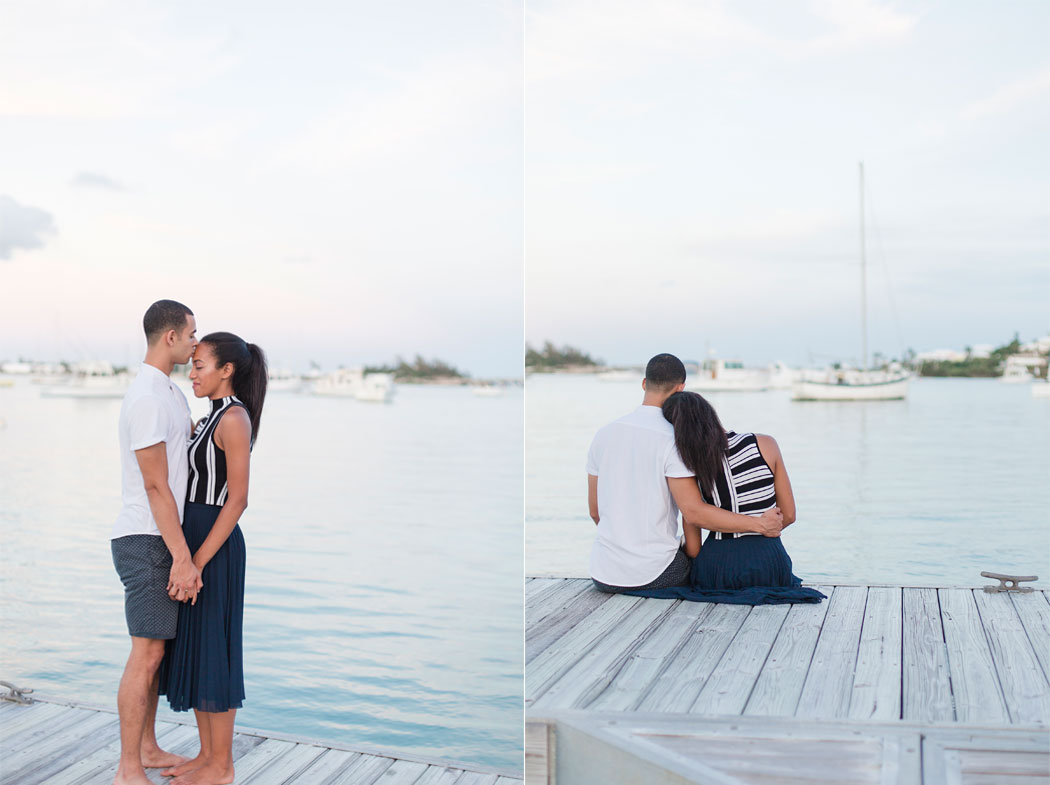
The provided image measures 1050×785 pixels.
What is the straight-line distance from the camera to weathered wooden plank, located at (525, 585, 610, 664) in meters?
3.16

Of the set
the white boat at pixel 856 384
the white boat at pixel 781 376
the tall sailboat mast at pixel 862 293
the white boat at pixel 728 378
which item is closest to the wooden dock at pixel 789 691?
the tall sailboat mast at pixel 862 293

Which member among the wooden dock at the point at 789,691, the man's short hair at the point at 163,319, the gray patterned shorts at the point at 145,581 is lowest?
the wooden dock at the point at 789,691

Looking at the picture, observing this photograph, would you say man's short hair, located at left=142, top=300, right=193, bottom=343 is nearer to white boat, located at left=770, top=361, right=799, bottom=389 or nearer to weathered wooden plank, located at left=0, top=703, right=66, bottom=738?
weathered wooden plank, located at left=0, top=703, right=66, bottom=738

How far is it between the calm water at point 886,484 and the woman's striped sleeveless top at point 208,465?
2.48m

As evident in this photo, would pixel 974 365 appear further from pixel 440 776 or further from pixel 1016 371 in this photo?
pixel 440 776

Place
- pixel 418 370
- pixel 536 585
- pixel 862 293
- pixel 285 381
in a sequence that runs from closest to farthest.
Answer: pixel 536 585
pixel 862 293
pixel 285 381
pixel 418 370

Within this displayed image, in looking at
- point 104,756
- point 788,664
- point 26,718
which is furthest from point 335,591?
point 788,664

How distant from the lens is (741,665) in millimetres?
2859

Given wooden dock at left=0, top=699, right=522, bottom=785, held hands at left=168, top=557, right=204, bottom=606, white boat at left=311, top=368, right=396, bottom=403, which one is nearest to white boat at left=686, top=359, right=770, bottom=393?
white boat at left=311, top=368, right=396, bottom=403

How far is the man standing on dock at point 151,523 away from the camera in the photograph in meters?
2.61

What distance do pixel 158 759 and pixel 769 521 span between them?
7.05 feet

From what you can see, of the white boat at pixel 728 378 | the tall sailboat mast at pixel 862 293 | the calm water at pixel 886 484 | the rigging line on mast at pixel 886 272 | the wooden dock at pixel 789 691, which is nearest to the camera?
the wooden dock at pixel 789 691

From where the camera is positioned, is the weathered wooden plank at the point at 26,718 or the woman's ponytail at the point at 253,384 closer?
the woman's ponytail at the point at 253,384

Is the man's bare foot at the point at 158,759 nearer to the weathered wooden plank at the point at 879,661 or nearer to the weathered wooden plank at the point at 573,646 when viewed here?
the weathered wooden plank at the point at 573,646
